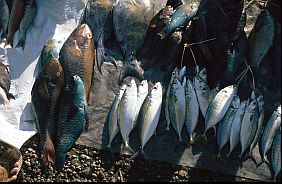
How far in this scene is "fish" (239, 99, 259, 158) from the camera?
4762 mm

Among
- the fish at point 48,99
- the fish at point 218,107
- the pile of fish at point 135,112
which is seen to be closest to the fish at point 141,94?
the pile of fish at point 135,112

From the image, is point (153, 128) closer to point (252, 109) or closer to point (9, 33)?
point (252, 109)

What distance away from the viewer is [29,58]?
562cm

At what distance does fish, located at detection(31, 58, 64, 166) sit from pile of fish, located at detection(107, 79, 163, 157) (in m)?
0.57

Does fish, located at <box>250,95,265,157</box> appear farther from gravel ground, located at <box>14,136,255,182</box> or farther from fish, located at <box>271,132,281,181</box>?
gravel ground, located at <box>14,136,255,182</box>

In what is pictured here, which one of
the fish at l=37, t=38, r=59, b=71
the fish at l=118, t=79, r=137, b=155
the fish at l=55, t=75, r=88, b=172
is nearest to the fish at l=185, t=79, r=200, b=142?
the fish at l=118, t=79, r=137, b=155

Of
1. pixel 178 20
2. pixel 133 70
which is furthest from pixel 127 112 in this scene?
pixel 178 20

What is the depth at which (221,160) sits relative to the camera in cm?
493

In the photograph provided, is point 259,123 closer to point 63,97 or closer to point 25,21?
point 63,97

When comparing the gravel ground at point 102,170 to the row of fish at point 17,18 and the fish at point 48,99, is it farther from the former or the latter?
the row of fish at point 17,18

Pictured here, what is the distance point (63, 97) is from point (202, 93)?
1393 mm

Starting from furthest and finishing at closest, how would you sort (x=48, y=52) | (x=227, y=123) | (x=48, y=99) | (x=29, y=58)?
(x=29, y=58), (x=48, y=52), (x=48, y=99), (x=227, y=123)

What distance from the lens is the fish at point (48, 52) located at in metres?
5.36

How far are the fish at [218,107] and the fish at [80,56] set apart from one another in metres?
1.25
